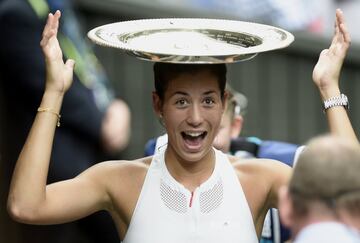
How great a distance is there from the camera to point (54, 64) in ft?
17.0

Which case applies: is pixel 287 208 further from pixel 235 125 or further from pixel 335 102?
pixel 235 125

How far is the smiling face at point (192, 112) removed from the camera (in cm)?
517

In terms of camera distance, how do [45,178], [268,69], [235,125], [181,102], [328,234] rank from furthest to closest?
[268,69], [235,125], [181,102], [45,178], [328,234]

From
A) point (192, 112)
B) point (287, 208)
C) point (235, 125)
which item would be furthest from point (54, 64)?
point (235, 125)

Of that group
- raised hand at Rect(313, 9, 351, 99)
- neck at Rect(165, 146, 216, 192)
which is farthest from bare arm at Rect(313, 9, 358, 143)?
neck at Rect(165, 146, 216, 192)

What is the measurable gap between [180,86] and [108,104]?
2.83 meters

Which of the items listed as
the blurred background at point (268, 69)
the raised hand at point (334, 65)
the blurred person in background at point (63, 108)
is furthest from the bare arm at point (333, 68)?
the blurred background at point (268, 69)

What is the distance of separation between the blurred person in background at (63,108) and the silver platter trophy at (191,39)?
2.42m

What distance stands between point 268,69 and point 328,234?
5.50 meters

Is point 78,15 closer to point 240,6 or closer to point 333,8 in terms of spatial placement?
point 240,6

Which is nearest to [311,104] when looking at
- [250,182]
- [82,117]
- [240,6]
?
[240,6]

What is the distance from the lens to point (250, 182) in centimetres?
530

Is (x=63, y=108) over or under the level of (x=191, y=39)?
under

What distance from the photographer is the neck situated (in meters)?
5.32
